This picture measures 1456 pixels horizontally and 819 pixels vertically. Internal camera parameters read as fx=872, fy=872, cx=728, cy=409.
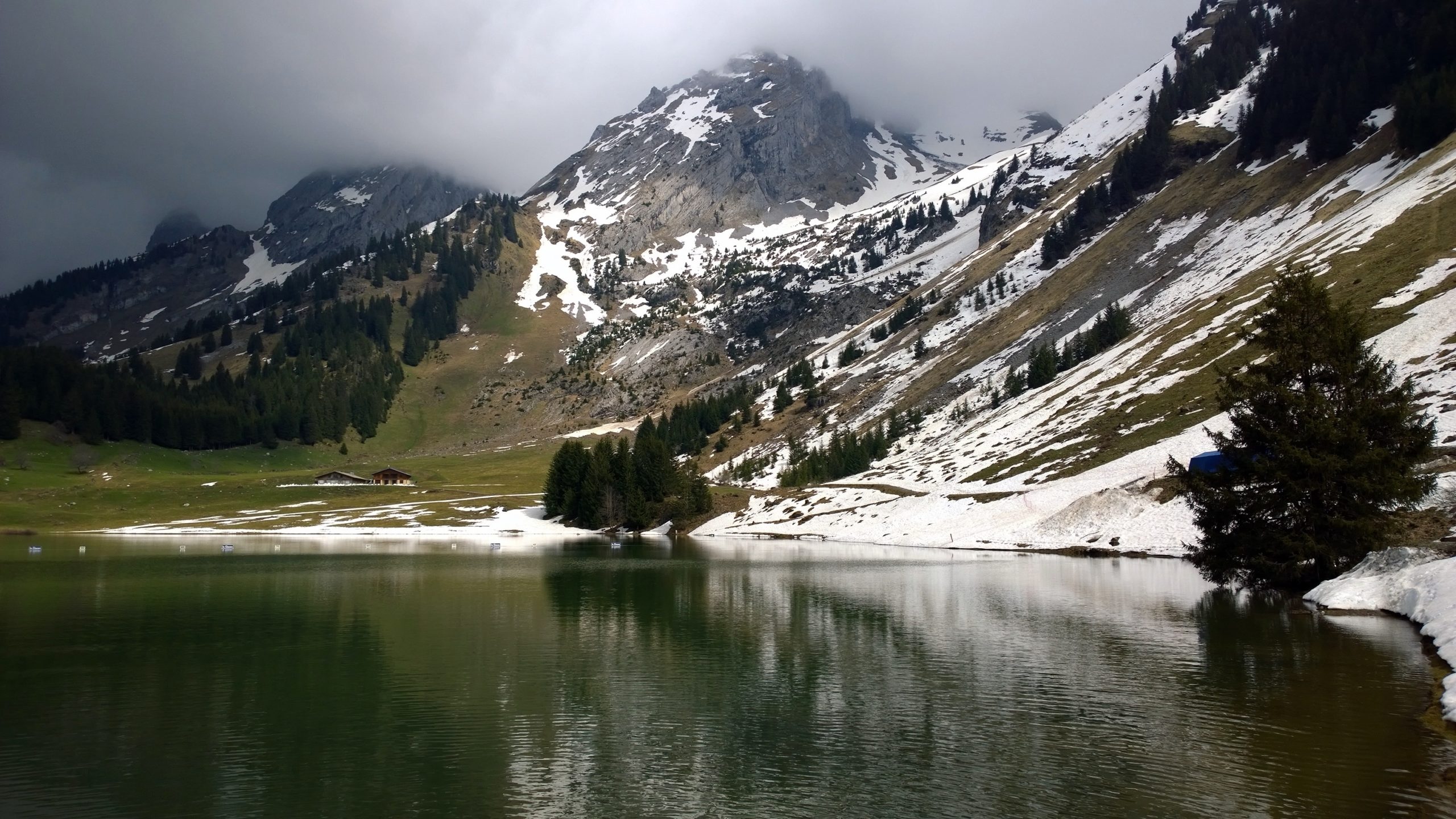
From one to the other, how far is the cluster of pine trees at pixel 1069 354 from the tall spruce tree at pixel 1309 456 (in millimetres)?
102214

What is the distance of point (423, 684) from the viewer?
2884cm

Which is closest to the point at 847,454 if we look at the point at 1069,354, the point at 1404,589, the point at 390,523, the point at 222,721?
the point at 1069,354

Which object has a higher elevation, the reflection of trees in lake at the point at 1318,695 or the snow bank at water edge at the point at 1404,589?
the snow bank at water edge at the point at 1404,589

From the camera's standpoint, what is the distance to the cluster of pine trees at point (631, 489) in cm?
14262

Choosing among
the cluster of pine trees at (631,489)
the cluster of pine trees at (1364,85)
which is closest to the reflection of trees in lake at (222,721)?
the cluster of pine trees at (631,489)

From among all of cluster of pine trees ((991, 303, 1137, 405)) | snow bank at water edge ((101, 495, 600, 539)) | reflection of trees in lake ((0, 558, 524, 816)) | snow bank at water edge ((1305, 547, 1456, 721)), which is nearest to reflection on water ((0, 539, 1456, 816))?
reflection of trees in lake ((0, 558, 524, 816))

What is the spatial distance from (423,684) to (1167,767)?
22.0m

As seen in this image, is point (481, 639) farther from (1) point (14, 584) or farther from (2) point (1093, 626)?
(1) point (14, 584)

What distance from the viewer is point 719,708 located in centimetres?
2611

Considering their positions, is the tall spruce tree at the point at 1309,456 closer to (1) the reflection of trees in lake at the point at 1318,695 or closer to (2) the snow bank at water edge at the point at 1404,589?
(2) the snow bank at water edge at the point at 1404,589

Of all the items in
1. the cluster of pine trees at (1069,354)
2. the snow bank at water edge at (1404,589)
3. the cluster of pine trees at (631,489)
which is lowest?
the snow bank at water edge at (1404,589)

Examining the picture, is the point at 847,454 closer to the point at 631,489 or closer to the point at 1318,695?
the point at 631,489

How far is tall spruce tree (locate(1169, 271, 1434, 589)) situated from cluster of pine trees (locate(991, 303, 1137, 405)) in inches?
4024

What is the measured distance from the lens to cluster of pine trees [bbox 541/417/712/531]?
14262 centimetres
